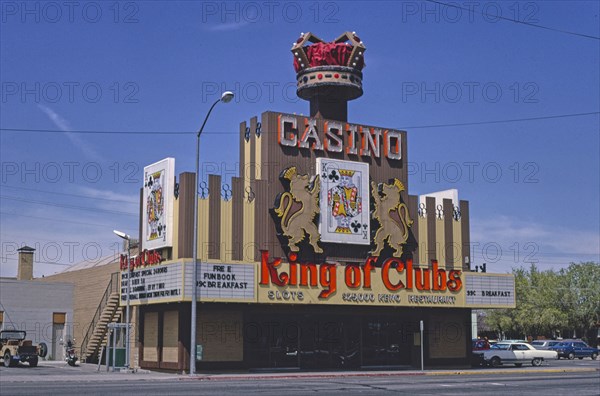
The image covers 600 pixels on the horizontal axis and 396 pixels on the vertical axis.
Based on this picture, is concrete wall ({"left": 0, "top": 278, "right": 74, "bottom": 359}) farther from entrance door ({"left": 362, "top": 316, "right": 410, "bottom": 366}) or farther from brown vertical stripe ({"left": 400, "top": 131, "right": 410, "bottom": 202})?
brown vertical stripe ({"left": 400, "top": 131, "right": 410, "bottom": 202})

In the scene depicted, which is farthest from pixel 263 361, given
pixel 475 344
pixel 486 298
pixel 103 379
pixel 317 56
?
pixel 475 344

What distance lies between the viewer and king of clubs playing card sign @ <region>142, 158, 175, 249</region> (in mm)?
44188

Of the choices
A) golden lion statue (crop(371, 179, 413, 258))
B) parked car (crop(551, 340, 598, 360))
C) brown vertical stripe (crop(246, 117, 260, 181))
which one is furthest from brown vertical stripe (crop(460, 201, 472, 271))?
parked car (crop(551, 340, 598, 360))

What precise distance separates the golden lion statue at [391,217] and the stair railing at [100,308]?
17.3 m

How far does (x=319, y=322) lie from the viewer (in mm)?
47562

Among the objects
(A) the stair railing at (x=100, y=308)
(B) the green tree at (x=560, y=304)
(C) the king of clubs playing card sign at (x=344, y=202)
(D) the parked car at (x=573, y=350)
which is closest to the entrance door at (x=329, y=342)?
(C) the king of clubs playing card sign at (x=344, y=202)

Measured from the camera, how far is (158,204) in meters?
45.3

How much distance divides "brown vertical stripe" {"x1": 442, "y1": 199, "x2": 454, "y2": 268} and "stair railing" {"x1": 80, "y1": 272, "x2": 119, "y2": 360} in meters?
21.1

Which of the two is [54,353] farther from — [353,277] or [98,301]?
[353,277]

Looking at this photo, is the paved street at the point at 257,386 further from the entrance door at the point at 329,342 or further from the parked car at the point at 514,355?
the parked car at the point at 514,355

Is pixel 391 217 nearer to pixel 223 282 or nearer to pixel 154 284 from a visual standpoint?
pixel 223 282

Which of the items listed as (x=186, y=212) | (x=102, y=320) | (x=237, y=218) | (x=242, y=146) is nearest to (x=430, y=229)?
(x=242, y=146)

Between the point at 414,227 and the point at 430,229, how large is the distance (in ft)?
4.39

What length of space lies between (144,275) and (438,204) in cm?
1943
